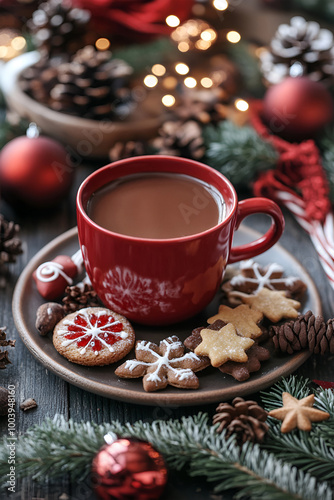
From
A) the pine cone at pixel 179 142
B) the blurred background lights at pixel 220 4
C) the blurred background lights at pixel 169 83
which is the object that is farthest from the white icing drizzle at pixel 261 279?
the blurred background lights at pixel 220 4

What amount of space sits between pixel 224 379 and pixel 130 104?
2.98ft

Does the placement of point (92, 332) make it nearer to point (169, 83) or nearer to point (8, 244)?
point (8, 244)

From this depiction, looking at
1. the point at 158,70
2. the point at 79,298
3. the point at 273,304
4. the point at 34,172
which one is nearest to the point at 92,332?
the point at 79,298

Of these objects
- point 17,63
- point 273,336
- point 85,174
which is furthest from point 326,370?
point 17,63

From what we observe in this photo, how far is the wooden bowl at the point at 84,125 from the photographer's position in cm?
151

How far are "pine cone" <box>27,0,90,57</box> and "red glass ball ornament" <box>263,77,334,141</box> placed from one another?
0.60m

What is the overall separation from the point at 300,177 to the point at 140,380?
77cm

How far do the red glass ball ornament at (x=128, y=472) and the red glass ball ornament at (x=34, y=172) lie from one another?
744 mm

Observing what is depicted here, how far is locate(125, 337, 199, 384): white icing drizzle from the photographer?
0.94 meters

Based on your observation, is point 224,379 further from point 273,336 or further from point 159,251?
point 159,251

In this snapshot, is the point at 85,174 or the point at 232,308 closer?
the point at 232,308

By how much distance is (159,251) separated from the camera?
95 cm

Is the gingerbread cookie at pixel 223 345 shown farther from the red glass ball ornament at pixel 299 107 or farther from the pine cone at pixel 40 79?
the pine cone at pixel 40 79

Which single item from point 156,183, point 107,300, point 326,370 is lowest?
point 326,370
